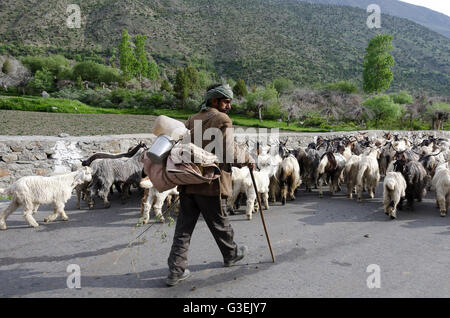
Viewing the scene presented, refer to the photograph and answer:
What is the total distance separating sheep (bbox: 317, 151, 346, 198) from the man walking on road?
498 centimetres

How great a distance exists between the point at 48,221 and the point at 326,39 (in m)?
102

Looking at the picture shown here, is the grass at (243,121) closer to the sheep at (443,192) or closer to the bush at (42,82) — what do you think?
the bush at (42,82)

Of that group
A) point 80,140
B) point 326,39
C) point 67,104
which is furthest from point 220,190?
point 326,39

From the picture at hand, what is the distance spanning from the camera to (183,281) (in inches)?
141

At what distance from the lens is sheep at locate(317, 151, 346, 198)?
26.7ft

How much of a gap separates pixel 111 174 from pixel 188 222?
153 inches

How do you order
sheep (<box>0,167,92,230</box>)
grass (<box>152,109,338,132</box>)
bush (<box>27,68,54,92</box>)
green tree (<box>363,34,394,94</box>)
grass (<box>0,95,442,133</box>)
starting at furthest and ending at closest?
bush (<box>27,68,54,92</box>) → green tree (<box>363,34,394,94</box>) → grass (<box>152,109,338,132</box>) → grass (<box>0,95,442,133</box>) → sheep (<box>0,167,92,230</box>)

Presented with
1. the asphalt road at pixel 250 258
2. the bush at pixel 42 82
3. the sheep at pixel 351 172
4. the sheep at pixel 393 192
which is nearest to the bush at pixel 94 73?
the bush at pixel 42 82

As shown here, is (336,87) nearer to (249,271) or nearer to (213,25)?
(213,25)

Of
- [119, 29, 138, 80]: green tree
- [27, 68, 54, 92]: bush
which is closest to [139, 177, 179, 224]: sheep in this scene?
[27, 68, 54, 92]: bush

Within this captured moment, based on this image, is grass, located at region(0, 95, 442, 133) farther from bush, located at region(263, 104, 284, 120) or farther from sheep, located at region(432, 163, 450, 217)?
sheep, located at region(432, 163, 450, 217)

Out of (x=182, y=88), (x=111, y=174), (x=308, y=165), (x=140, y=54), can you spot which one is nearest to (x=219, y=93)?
(x=111, y=174)

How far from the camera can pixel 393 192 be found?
6.14m

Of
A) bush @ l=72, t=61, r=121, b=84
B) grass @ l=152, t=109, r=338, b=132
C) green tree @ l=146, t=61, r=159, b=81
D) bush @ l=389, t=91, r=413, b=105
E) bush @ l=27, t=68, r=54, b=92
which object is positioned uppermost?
green tree @ l=146, t=61, r=159, b=81
